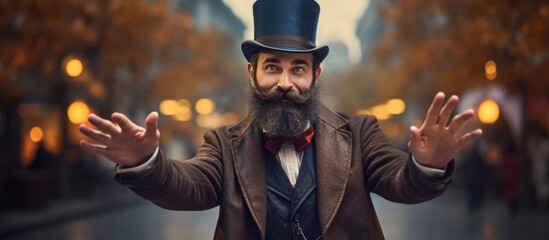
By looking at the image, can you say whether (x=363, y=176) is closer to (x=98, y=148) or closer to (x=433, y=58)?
(x=98, y=148)

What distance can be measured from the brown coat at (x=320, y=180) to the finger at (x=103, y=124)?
30 cm

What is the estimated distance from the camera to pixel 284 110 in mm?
4008

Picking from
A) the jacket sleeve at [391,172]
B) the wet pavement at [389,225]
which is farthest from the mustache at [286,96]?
the wet pavement at [389,225]

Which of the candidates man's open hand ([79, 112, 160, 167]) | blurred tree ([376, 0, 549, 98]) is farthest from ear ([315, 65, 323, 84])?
blurred tree ([376, 0, 549, 98])

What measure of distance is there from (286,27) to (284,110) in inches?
15.7

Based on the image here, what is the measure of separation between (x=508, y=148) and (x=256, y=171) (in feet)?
60.8

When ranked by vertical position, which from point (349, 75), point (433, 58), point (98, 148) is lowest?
point (349, 75)

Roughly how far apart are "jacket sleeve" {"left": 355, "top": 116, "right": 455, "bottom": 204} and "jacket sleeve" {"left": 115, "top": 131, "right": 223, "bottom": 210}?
70cm

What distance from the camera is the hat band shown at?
13.2ft

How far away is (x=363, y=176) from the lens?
398 cm

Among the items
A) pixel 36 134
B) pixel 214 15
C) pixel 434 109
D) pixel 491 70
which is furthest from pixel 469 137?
pixel 214 15

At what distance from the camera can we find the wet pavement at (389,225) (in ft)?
49.0

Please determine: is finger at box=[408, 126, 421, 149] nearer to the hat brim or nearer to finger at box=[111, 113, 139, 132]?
the hat brim

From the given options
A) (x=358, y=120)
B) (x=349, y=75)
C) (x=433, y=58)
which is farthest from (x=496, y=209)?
(x=349, y=75)
